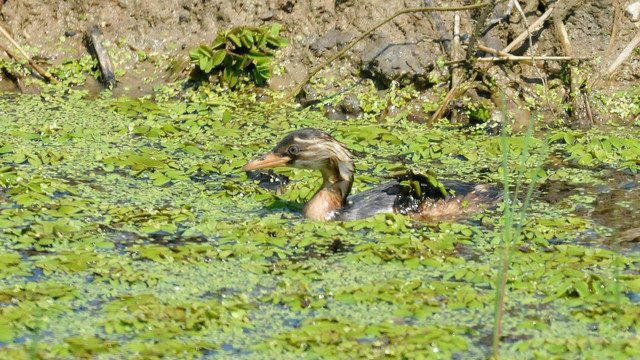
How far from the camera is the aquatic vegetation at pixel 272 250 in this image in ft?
16.8

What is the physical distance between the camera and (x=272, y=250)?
630cm

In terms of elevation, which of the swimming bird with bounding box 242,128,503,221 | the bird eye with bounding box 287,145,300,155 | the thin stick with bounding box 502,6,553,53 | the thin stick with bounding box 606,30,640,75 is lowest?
the swimming bird with bounding box 242,128,503,221

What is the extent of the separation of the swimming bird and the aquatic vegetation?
Answer: 222mm

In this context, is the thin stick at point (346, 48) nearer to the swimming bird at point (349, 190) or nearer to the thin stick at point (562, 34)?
the thin stick at point (562, 34)

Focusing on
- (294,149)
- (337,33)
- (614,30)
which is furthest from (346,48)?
(614,30)

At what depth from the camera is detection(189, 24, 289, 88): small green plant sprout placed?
386 inches

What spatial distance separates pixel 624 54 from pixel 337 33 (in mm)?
2913

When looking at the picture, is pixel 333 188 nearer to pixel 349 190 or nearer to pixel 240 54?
pixel 349 190

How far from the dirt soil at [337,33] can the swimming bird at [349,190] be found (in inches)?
98.9

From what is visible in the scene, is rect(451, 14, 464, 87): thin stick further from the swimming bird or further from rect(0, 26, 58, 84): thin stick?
rect(0, 26, 58, 84): thin stick

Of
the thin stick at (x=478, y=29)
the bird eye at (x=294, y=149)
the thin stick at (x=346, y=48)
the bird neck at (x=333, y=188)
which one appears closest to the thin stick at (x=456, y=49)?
the thin stick at (x=478, y=29)

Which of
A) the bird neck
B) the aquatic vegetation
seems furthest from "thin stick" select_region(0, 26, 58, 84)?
the bird neck

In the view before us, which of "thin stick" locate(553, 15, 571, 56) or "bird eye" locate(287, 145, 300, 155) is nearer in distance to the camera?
"bird eye" locate(287, 145, 300, 155)

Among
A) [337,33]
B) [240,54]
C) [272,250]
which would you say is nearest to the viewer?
[272,250]
